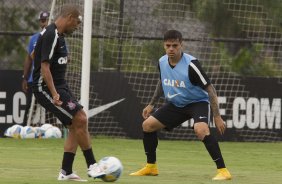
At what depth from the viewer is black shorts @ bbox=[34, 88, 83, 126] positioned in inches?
438

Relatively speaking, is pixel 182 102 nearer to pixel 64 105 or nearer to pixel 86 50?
pixel 64 105

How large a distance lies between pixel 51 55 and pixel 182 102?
6.87ft

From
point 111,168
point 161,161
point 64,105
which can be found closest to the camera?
point 111,168

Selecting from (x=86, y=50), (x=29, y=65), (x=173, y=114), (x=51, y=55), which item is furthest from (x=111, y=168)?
(x=29, y=65)

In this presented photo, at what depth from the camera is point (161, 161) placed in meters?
14.9

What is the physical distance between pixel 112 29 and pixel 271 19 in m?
3.40

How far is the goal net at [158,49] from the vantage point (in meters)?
19.8

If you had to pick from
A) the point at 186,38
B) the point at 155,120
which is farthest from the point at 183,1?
the point at 155,120

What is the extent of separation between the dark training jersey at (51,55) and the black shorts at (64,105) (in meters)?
0.08

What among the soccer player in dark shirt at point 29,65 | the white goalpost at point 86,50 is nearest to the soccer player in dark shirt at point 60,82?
the white goalpost at point 86,50

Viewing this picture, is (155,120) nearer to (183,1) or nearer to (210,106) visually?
(210,106)

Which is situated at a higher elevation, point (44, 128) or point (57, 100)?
point (57, 100)

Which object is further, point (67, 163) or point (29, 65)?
point (29, 65)

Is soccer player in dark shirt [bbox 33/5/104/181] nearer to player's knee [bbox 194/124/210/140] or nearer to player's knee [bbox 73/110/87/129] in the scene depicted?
player's knee [bbox 73/110/87/129]
